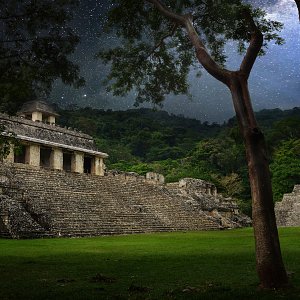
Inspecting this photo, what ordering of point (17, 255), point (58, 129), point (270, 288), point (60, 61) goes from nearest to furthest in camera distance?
point (270, 288)
point (60, 61)
point (17, 255)
point (58, 129)

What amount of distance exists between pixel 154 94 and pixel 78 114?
49667 mm

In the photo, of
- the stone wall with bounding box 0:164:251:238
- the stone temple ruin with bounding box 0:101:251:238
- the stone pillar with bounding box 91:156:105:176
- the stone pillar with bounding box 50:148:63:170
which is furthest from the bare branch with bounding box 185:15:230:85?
the stone pillar with bounding box 91:156:105:176

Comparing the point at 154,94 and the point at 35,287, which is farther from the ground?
the point at 154,94

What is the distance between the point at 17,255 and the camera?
33.7ft

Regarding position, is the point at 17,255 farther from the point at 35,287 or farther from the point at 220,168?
the point at 220,168

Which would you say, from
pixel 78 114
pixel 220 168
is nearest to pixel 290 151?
pixel 220 168

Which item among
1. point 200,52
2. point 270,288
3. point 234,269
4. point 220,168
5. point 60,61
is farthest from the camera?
point 220,168

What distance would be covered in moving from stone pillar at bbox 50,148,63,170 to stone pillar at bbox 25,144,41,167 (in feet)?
4.95

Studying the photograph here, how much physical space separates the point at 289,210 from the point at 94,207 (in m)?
18.5

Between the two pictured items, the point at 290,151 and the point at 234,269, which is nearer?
the point at 234,269

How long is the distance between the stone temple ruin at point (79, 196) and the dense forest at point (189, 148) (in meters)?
8.09

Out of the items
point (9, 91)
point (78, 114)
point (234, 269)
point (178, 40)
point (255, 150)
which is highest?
point (78, 114)

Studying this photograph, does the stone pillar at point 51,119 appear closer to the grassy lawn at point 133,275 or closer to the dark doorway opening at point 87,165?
the dark doorway opening at point 87,165

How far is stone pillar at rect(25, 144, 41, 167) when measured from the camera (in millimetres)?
28219
